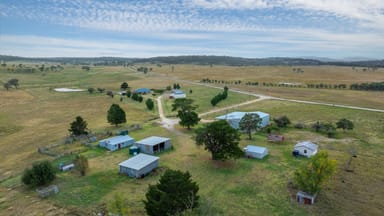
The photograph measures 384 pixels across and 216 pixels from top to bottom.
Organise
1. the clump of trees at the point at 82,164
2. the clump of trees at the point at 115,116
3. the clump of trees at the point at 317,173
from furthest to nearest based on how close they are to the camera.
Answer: the clump of trees at the point at 115,116 → the clump of trees at the point at 82,164 → the clump of trees at the point at 317,173

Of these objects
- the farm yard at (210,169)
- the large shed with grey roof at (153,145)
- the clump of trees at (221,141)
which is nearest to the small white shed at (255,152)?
the farm yard at (210,169)

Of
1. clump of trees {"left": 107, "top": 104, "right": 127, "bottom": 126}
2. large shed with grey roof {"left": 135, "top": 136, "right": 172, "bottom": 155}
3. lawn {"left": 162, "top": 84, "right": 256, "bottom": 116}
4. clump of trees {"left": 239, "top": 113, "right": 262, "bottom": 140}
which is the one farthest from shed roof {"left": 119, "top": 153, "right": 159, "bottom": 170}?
lawn {"left": 162, "top": 84, "right": 256, "bottom": 116}

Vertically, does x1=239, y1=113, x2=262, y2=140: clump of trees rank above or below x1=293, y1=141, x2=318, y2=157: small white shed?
above

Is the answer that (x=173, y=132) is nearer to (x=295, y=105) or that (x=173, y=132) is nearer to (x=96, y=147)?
(x=96, y=147)

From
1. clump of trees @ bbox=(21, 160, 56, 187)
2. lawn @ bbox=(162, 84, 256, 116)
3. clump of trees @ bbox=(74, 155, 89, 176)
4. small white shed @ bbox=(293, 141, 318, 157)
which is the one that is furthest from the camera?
lawn @ bbox=(162, 84, 256, 116)

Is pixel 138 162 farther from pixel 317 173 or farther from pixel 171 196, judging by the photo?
pixel 317 173

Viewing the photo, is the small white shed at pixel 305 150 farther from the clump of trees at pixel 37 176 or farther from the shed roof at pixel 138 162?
the clump of trees at pixel 37 176

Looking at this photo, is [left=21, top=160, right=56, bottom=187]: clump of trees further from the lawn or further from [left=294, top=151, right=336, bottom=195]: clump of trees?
the lawn

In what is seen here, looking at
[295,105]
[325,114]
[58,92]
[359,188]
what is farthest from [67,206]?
[58,92]
